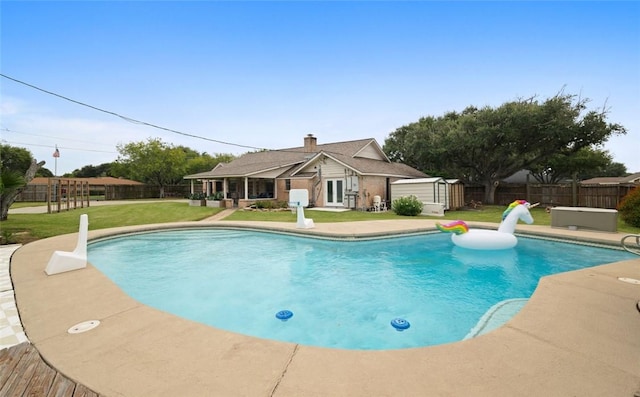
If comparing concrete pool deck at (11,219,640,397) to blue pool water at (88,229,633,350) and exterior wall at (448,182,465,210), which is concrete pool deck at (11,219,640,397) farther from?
exterior wall at (448,182,465,210)

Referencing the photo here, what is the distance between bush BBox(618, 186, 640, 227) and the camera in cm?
1117

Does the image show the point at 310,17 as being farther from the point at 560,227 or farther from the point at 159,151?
the point at 159,151

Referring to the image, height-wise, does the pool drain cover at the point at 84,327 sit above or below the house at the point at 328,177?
below

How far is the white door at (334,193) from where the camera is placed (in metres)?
20.3

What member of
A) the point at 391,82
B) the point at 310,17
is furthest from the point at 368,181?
the point at 310,17

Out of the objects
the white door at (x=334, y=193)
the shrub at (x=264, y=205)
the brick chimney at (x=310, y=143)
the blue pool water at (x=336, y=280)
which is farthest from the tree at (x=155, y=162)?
the blue pool water at (x=336, y=280)

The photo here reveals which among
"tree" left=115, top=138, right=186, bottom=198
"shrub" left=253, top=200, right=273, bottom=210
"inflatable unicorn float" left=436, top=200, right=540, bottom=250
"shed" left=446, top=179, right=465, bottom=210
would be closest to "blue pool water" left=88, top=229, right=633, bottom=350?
"inflatable unicorn float" left=436, top=200, right=540, bottom=250

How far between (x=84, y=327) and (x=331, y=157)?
17813 mm

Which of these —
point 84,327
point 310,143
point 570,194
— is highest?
point 310,143

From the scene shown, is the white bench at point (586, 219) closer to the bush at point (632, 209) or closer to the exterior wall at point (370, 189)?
the bush at point (632, 209)

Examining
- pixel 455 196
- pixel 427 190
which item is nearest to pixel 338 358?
pixel 427 190

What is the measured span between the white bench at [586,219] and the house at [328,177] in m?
10.3

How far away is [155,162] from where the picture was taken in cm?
3784

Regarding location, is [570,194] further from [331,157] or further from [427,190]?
[331,157]
